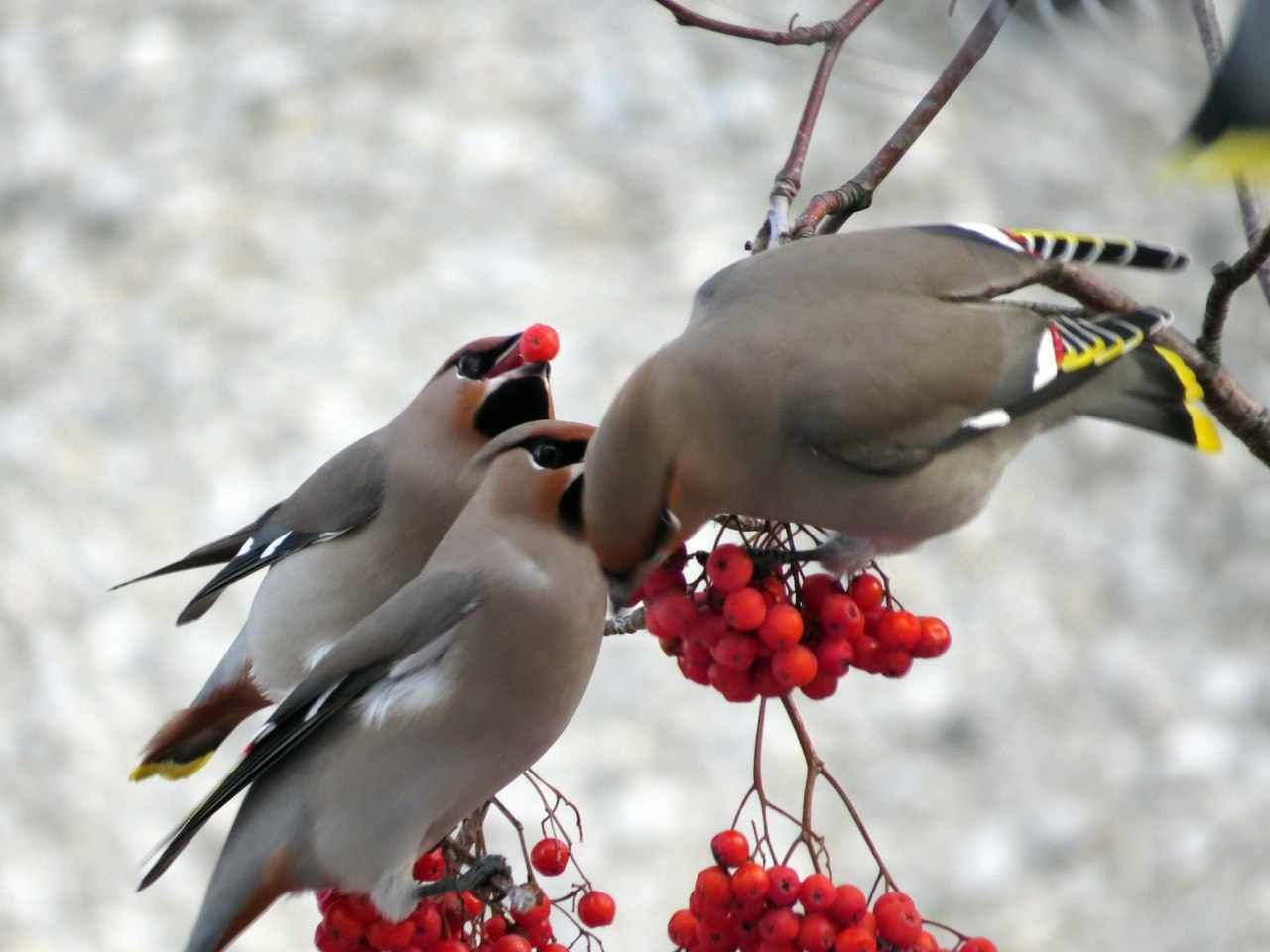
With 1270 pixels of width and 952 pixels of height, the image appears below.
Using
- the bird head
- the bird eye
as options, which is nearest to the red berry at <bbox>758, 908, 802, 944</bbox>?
the bird eye

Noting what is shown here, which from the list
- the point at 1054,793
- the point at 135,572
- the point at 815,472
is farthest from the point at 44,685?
the point at 815,472

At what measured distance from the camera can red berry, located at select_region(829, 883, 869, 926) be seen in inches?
79.0

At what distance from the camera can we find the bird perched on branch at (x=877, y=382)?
210cm

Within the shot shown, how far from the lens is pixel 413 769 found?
7.57 feet

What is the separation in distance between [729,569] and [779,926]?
399mm

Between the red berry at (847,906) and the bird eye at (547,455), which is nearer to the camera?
the red berry at (847,906)

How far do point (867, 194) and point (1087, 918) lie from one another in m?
3.21

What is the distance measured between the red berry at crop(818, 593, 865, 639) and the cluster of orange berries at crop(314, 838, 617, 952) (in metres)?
0.45

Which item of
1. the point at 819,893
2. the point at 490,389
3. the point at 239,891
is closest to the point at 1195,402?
the point at 819,893

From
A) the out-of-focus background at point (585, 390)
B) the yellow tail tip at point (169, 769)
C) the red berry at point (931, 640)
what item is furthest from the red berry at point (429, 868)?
the out-of-focus background at point (585, 390)

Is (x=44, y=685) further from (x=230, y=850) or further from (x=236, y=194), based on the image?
(x=230, y=850)

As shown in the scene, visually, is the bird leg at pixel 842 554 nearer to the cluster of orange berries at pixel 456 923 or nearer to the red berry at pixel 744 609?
the red berry at pixel 744 609

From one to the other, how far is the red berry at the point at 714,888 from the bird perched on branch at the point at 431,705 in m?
0.33

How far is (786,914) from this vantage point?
2041mm
